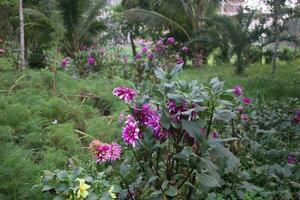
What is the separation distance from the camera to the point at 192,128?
83.5 inches

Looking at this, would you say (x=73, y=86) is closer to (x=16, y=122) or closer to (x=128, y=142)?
(x=16, y=122)

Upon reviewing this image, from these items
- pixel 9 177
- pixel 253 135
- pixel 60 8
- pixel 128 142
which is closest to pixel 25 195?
pixel 9 177

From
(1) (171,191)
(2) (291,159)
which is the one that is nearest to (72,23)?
(2) (291,159)

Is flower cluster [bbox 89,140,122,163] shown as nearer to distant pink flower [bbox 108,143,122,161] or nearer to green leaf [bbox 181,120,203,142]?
distant pink flower [bbox 108,143,122,161]

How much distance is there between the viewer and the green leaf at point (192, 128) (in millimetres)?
2105

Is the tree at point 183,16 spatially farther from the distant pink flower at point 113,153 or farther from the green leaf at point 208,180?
the green leaf at point 208,180

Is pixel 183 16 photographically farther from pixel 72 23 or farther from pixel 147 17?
pixel 72 23

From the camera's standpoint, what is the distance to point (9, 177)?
247 cm

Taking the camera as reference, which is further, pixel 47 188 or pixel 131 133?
pixel 131 133

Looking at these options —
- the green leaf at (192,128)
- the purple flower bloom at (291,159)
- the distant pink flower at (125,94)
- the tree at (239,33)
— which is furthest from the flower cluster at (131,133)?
the tree at (239,33)

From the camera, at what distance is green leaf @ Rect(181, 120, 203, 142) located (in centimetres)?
211

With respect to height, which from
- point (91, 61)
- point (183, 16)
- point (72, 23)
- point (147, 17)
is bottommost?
point (91, 61)

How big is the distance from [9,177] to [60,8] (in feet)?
34.5

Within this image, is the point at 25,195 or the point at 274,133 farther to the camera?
the point at 274,133
